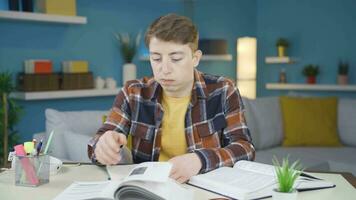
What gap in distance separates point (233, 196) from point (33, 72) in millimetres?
2642

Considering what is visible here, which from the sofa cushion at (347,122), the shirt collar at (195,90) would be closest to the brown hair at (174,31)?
the shirt collar at (195,90)

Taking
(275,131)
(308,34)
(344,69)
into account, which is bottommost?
(275,131)

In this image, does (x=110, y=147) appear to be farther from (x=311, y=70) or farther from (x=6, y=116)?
(x=311, y=70)

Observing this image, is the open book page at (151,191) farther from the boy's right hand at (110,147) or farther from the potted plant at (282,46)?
the potted plant at (282,46)

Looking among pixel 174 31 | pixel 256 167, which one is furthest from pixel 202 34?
pixel 256 167

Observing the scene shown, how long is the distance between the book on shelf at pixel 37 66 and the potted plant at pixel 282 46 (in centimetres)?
273

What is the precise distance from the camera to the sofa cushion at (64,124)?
224 cm

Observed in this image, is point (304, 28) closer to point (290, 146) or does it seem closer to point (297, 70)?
point (297, 70)

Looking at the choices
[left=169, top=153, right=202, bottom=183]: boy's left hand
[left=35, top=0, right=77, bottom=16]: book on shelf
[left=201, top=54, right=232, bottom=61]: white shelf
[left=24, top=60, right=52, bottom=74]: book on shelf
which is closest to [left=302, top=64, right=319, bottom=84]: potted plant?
[left=201, top=54, right=232, bottom=61]: white shelf

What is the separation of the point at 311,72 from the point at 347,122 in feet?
4.75

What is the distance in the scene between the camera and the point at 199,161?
1308 millimetres

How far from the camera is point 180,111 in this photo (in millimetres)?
1634

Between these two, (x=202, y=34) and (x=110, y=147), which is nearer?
(x=110, y=147)

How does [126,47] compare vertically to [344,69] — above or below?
above
